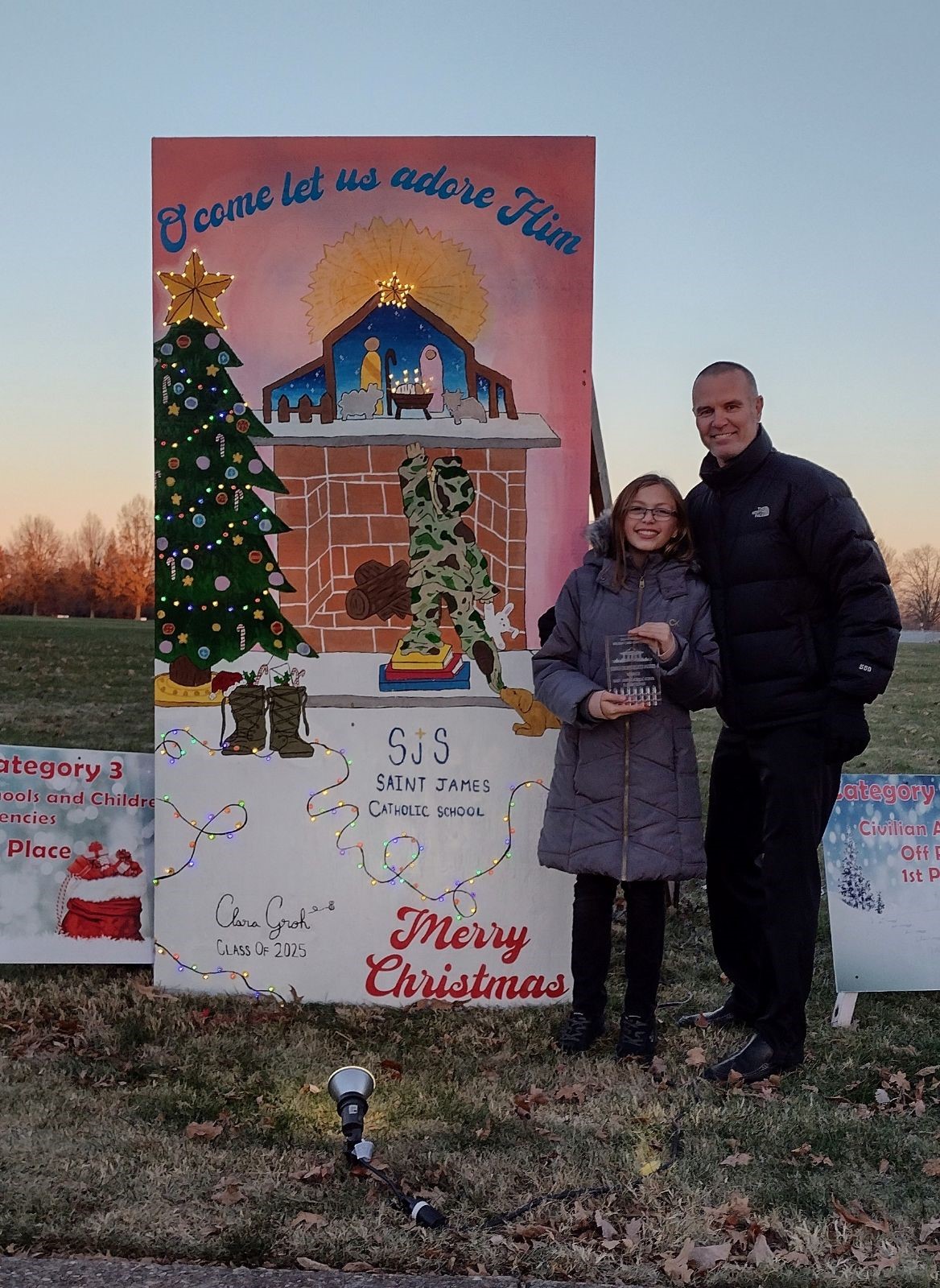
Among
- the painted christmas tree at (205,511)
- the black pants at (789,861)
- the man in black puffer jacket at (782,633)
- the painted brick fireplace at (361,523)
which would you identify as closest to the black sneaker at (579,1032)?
the man in black puffer jacket at (782,633)

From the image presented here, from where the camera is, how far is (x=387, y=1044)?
4156mm

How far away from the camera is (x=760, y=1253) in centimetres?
279

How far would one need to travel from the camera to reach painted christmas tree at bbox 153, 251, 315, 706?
4.51 m

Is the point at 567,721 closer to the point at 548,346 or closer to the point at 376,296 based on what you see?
the point at 548,346

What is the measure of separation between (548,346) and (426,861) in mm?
2083

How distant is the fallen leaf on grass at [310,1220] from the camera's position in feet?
9.45

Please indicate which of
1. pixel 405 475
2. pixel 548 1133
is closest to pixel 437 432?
pixel 405 475

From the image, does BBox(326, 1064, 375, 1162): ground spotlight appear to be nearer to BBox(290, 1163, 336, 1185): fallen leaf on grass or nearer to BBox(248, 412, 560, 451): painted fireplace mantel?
BBox(290, 1163, 336, 1185): fallen leaf on grass

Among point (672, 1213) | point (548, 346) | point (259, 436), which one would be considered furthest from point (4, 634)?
point (672, 1213)

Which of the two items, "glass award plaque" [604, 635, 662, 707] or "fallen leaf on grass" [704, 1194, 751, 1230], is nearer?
"fallen leaf on grass" [704, 1194, 751, 1230]

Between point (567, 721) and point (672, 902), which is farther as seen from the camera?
point (672, 902)

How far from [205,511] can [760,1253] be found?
317 cm

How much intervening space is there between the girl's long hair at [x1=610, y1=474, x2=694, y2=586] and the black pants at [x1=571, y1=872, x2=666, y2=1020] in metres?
1.07

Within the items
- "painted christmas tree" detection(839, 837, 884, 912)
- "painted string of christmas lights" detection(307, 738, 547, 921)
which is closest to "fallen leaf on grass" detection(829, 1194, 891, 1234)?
"painted christmas tree" detection(839, 837, 884, 912)
